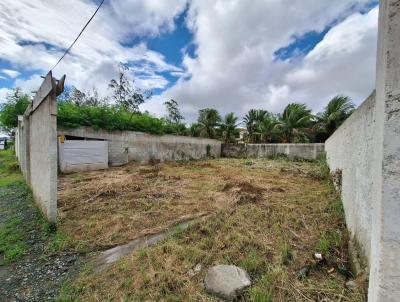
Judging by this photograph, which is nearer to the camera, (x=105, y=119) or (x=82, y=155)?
(x=82, y=155)

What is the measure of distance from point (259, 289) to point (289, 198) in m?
3.54

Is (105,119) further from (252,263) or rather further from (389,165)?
(389,165)

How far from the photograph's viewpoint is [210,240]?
299 centimetres

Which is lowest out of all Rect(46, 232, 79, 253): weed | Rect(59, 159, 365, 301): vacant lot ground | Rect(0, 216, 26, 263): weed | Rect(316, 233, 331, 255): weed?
Rect(0, 216, 26, 263): weed

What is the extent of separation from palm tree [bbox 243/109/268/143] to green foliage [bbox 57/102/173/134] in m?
10.3

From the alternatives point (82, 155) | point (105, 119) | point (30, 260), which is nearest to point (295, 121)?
point (105, 119)

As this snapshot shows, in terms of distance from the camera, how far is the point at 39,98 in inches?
167

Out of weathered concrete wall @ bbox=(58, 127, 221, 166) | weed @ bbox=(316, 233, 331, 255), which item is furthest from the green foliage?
weed @ bbox=(316, 233, 331, 255)

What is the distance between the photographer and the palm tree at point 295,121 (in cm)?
1664

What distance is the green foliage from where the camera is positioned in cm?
909

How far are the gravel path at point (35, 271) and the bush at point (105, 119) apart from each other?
6555 millimetres

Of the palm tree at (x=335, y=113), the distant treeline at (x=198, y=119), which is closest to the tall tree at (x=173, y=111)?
the distant treeline at (x=198, y=119)

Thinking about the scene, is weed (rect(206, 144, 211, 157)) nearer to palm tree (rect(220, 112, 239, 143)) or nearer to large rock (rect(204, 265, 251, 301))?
palm tree (rect(220, 112, 239, 143))

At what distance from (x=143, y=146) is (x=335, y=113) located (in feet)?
44.3
